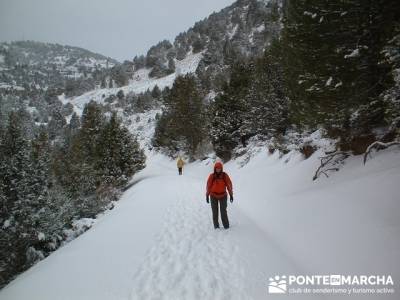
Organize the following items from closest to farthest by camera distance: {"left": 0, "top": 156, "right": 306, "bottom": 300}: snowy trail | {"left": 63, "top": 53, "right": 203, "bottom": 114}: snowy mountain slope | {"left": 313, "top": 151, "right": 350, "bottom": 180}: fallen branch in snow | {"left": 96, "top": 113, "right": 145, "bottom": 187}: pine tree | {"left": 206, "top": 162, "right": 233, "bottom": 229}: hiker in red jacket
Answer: {"left": 0, "top": 156, "right": 306, "bottom": 300}: snowy trail
{"left": 206, "top": 162, "right": 233, "bottom": 229}: hiker in red jacket
{"left": 313, "top": 151, "right": 350, "bottom": 180}: fallen branch in snow
{"left": 96, "top": 113, "right": 145, "bottom": 187}: pine tree
{"left": 63, "top": 53, "right": 203, "bottom": 114}: snowy mountain slope

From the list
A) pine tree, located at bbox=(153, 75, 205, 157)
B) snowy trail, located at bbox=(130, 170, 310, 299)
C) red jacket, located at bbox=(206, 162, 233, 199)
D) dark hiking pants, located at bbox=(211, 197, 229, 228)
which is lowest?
snowy trail, located at bbox=(130, 170, 310, 299)

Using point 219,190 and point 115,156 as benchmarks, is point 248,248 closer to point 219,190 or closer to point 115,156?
point 219,190

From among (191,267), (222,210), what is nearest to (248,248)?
(191,267)

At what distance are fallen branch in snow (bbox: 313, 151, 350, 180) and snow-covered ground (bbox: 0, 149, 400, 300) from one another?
1.00 feet

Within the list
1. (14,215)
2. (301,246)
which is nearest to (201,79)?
(14,215)

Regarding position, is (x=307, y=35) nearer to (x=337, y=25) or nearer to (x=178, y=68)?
(x=337, y=25)

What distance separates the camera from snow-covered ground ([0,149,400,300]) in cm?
545

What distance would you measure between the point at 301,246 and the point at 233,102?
24.1 m

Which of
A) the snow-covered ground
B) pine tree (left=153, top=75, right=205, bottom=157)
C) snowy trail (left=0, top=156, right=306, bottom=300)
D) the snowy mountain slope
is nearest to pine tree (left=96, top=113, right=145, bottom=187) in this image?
pine tree (left=153, top=75, right=205, bottom=157)

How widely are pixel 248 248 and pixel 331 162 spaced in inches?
199

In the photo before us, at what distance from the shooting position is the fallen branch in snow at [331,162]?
994 centimetres

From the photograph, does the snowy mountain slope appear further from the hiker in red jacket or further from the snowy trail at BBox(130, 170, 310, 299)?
the snowy trail at BBox(130, 170, 310, 299)

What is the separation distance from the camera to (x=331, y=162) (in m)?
10.4

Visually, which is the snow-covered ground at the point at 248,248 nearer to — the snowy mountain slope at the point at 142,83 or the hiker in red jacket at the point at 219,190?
the hiker in red jacket at the point at 219,190
